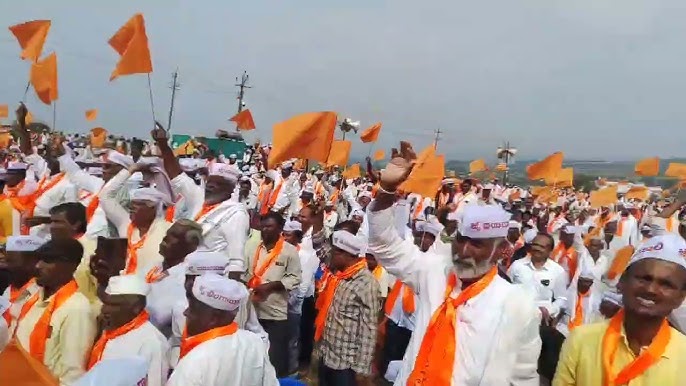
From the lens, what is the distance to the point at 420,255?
13.2ft

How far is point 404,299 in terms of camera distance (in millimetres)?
7281

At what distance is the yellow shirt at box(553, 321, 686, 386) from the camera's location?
3.02 metres

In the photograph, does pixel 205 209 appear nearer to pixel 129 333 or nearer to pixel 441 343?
pixel 129 333

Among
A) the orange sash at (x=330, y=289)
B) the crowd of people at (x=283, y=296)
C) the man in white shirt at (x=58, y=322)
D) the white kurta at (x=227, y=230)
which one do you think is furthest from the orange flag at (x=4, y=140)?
the man in white shirt at (x=58, y=322)

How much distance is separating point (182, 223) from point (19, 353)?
140 inches

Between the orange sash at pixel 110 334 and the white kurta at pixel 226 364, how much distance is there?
1.96 ft

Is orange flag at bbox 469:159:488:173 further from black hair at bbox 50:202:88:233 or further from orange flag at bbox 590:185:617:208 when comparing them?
black hair at bbox 50:202:88:233

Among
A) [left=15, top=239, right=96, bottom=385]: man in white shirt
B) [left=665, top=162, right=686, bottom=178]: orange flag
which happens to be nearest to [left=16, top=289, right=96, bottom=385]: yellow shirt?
[left=15, top=239, right=96, bottom=385]: man in white shirt

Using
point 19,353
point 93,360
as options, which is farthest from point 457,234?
point 19,353

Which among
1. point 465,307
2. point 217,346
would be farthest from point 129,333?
point 465,307

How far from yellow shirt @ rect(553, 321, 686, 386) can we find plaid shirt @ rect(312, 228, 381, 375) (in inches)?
95.4

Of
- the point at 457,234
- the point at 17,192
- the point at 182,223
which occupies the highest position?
the point at 457,234

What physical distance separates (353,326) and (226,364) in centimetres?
225

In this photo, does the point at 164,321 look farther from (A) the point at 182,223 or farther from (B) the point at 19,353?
(B) the point at 19,353
